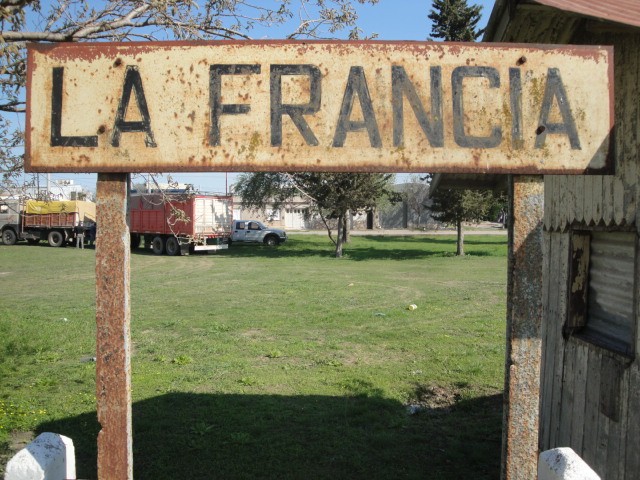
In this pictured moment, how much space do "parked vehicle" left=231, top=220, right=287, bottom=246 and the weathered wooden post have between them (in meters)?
34.1

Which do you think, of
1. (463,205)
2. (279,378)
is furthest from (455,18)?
(279,378)

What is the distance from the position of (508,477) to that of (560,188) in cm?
324

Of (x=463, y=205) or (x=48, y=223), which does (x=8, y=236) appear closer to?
(x=48, y=223)

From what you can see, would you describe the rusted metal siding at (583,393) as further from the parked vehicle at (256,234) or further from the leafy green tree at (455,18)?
the parked vehicle at (256,234)

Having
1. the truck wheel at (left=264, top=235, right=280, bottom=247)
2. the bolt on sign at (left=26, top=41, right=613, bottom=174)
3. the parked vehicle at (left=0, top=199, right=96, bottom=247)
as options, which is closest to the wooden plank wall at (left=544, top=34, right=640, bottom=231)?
the bolt on sign at (left=26, top=41, right=613, bottom=174)

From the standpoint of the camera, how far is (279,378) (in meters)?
7.61

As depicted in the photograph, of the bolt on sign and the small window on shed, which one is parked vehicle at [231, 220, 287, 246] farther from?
the bolt on sign

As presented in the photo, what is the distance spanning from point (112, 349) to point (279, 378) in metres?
5.41

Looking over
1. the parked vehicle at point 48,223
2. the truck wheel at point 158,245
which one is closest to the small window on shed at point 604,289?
the truck wheel at point 158,245

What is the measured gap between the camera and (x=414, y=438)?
18.9ft

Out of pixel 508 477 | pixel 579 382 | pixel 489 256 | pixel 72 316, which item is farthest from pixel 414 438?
pixel 489 256

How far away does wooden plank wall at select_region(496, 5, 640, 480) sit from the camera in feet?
12.4

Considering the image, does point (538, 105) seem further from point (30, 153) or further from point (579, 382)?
point (579, 382)

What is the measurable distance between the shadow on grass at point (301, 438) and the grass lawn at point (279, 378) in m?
0.02
